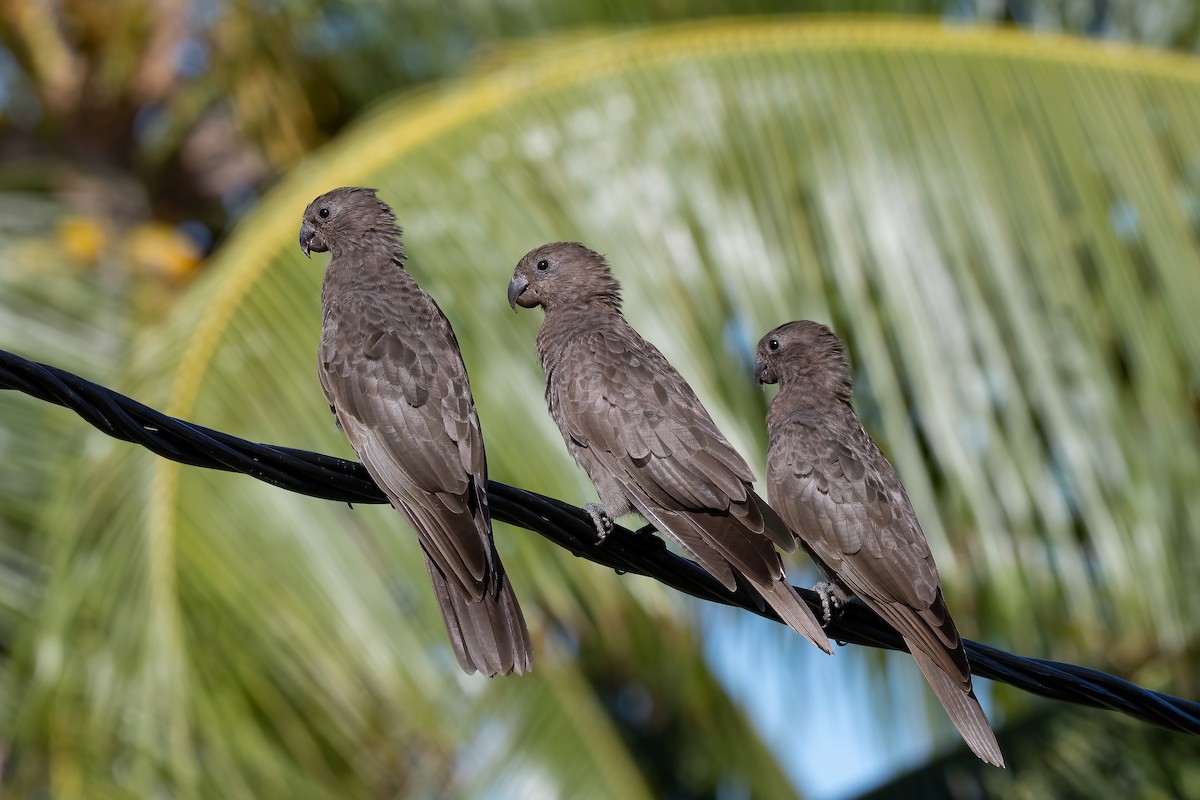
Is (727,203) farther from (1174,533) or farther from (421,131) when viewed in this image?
(1174,533)

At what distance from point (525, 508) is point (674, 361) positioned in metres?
2.97

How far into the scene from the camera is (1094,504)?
6750 millimetres

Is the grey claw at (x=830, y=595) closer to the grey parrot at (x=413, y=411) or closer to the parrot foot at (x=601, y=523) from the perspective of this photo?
the parrot foot at (x=601, y=523)

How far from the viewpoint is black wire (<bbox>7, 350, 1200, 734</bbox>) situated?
366 centimetres

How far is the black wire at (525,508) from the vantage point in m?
3.66

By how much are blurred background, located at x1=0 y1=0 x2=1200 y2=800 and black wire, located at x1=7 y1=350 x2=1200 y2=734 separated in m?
2.46

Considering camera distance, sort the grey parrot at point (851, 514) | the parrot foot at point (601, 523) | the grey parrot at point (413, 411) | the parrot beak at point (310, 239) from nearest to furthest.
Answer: the parrot foot at point (601, 523)
the grey parrot at point (413, 411)
the grey parrot at point (851, 514)
the parrot beak at point (310, 239)

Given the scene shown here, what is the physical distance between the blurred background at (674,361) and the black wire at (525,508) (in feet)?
8.09

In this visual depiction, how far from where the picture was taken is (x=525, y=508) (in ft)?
13.2

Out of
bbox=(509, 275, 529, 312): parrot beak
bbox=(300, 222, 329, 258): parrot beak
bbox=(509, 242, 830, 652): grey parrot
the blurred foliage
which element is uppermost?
the blurred foliage

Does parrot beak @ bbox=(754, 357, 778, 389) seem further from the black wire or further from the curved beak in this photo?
the black wire

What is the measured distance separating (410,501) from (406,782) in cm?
502

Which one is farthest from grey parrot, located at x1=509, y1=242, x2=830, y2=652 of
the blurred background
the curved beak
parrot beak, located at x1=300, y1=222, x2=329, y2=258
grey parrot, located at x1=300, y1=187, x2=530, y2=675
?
the blurred background

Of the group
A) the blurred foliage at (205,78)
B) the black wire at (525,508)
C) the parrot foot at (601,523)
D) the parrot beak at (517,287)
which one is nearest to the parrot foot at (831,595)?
the black wire at (525,508)
